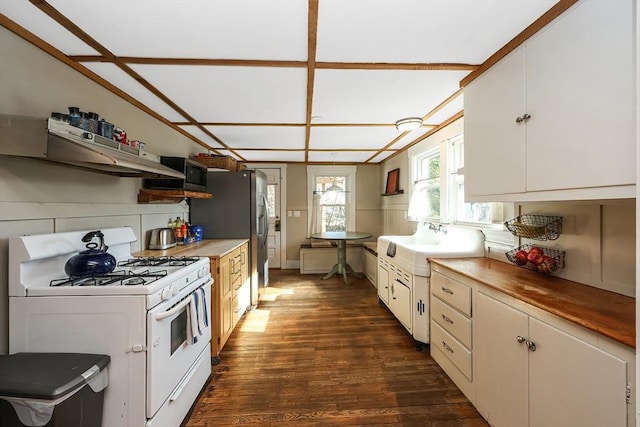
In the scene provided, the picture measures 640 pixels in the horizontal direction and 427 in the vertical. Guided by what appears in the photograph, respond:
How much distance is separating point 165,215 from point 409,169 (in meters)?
3.36

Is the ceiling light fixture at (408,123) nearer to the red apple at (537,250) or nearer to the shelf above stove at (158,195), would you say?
the red apple at (537,250)

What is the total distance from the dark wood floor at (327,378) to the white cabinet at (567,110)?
58.0 inches

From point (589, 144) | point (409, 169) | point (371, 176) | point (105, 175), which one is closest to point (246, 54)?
point (105, 175)

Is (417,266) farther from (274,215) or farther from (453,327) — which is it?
(274,215)

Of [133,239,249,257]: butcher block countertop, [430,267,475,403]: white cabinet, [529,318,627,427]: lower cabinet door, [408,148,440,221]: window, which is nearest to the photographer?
[529,318,627,427]: lower cabinet door

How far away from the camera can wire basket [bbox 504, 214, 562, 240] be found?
1.66m

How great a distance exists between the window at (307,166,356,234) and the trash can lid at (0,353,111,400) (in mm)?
4342

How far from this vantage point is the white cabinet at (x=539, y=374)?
0.94 m

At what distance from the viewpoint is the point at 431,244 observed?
317 centimetres

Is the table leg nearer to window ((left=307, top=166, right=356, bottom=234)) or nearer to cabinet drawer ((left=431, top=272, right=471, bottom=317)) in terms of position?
window ((left=307, top=166, right=356, bottom=234))

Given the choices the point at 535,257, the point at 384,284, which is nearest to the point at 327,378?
the point at 384,284

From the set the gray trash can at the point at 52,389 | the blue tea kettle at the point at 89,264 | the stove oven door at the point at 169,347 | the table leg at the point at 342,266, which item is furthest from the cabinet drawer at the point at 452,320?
the table leg at the point at 342,266

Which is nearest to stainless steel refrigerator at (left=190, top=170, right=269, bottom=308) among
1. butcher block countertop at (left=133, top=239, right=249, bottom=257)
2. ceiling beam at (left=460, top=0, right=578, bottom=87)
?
butcher block countertop at (left=133, top=239, right=249, bottom=257)

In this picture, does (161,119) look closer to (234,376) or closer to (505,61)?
(234,376)
